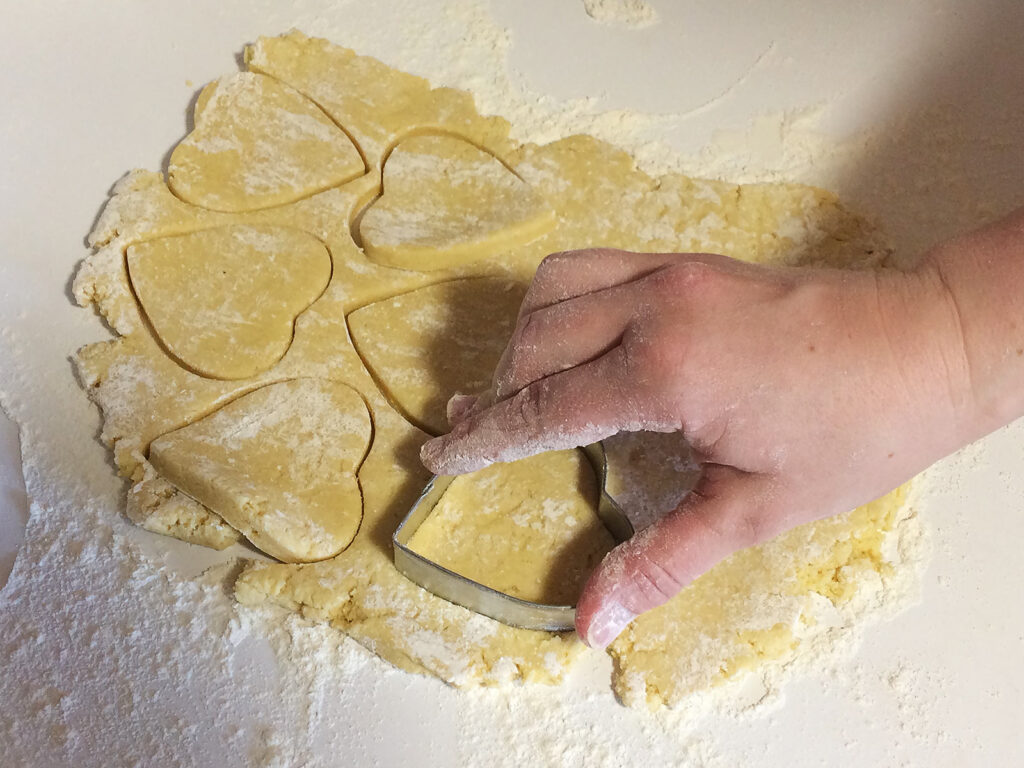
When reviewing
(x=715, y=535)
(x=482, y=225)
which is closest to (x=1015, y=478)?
(x=715, y=535)

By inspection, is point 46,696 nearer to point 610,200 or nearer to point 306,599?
point 306,599

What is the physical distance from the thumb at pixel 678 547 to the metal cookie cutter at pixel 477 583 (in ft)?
0.17

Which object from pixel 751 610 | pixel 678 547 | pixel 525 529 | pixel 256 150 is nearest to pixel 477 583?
pixel 525 529

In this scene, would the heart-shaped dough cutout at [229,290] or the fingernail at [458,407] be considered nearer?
the fingernail at [458,407]

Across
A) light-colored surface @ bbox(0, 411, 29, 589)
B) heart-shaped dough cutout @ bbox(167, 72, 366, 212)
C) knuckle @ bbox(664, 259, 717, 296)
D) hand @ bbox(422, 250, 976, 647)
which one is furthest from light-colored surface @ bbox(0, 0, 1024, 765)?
knuckle @ bbox(664, 259, 717, 296)

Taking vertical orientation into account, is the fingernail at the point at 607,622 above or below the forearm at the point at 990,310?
below

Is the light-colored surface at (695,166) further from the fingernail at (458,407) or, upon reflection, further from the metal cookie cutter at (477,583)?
the fingernail at (458,407)

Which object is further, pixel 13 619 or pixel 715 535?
pixel 13 619

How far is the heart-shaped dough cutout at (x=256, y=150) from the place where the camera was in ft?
4.16

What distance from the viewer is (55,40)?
1.50m

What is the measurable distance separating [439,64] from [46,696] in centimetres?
110

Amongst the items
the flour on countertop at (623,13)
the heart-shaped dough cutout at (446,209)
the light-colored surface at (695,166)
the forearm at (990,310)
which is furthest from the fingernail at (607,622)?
the flour on countertop at (623,13)

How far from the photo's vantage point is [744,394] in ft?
2.86

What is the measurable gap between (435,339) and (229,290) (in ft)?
0.96
